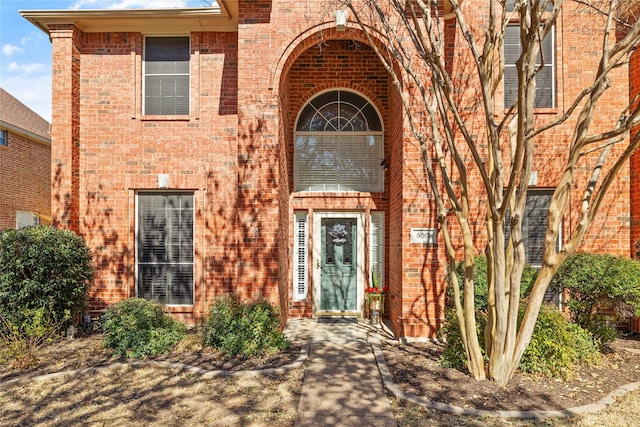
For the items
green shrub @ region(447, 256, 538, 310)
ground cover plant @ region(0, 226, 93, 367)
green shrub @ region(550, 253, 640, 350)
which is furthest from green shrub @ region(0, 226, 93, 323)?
green shrub @ region(550, 253, 640, 350)

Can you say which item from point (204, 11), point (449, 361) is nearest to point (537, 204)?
point (449, 361)

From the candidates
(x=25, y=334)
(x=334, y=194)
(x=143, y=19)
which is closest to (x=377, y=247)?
(x=334, y=194)

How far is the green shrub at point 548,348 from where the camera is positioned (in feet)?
14.6

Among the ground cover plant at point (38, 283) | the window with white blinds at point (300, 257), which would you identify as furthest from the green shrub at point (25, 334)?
the window with white blinds at point (300, 257)

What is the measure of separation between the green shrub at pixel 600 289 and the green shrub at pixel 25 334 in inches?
298

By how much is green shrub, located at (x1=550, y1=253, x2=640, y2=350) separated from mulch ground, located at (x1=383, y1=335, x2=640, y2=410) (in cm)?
52

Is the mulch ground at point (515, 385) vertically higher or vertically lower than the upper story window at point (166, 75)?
lower

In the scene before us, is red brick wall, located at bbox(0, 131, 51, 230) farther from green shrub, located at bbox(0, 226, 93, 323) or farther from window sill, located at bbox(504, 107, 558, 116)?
window sill, located at bbox(504, 107, 558, 116)

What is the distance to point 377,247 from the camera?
780cm

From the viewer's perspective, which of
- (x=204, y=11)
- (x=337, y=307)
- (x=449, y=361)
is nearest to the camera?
(x=449, y=361)

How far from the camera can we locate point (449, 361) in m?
4.78

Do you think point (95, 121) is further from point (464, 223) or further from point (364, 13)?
point (464, 223)

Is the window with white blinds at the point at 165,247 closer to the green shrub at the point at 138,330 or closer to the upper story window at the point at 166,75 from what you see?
the green shrub at the point at 138,330

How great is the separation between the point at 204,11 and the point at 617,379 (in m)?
8.46
